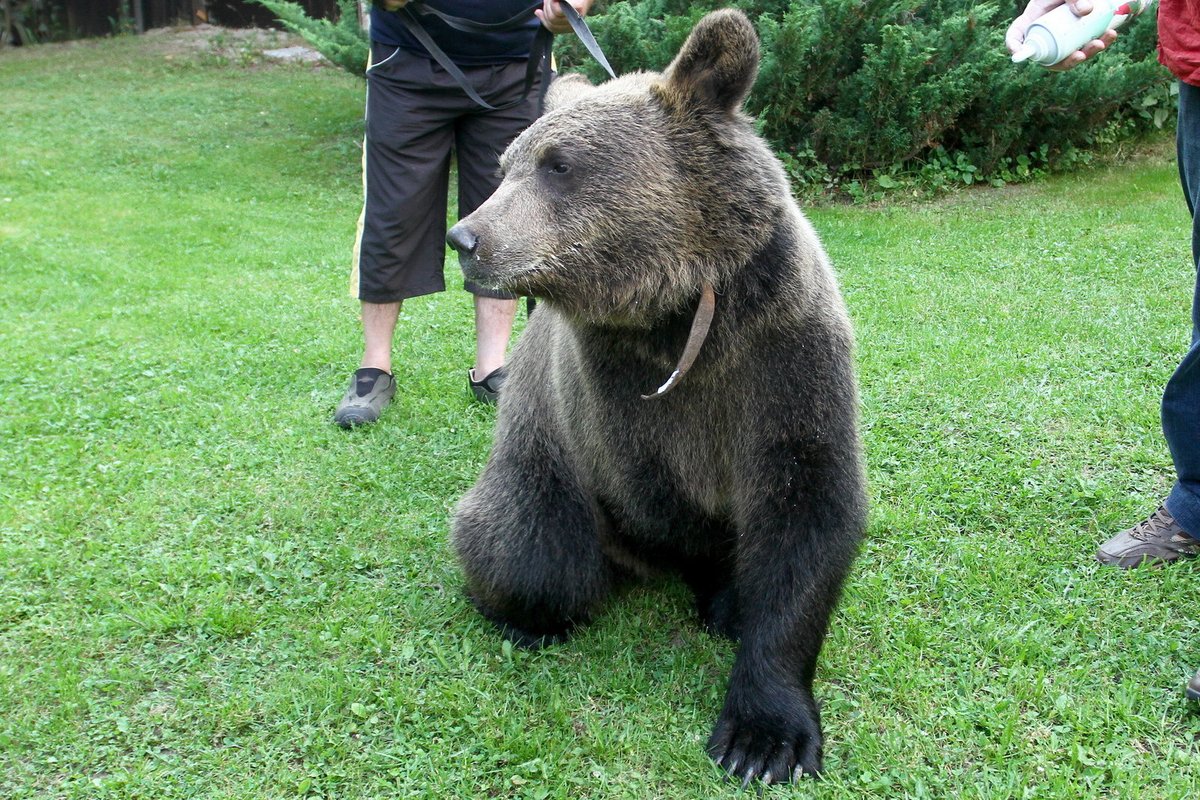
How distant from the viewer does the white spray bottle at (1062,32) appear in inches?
126

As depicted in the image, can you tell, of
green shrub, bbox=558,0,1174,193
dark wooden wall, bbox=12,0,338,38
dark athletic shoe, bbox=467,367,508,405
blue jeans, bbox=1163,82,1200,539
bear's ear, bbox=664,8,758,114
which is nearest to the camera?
bear's ear, bbox=664,8,758,114

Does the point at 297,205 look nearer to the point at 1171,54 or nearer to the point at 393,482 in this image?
the point at 393,482

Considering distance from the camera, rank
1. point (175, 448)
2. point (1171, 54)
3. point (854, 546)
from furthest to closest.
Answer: point (175, 448) < point (1171, 54) < point (854, 546)

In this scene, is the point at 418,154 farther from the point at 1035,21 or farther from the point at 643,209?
the point at 1035,21

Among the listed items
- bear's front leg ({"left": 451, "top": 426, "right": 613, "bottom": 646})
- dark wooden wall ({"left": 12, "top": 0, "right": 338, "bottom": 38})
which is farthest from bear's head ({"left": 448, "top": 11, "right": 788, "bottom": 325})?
dark wooden wall ({"left": 12, "top": 0, "right": 338, "bottom": 38})

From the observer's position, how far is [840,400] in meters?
2.88

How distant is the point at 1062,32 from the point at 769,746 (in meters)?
2.41

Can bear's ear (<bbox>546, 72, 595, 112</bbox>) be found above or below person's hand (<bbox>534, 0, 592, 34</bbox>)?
below

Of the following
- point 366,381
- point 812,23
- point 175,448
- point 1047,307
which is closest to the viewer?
point 175,448

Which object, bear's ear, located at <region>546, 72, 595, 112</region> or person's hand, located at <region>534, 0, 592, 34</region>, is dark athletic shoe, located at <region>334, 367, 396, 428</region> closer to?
person's hand, located at <region>534, 0, 592, 34</region>

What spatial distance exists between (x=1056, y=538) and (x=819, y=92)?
22.5ft

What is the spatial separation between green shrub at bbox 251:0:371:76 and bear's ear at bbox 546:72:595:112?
318 inches

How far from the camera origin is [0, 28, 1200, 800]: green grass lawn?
285 cm

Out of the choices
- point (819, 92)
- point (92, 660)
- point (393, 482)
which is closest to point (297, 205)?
point (819, 92)
